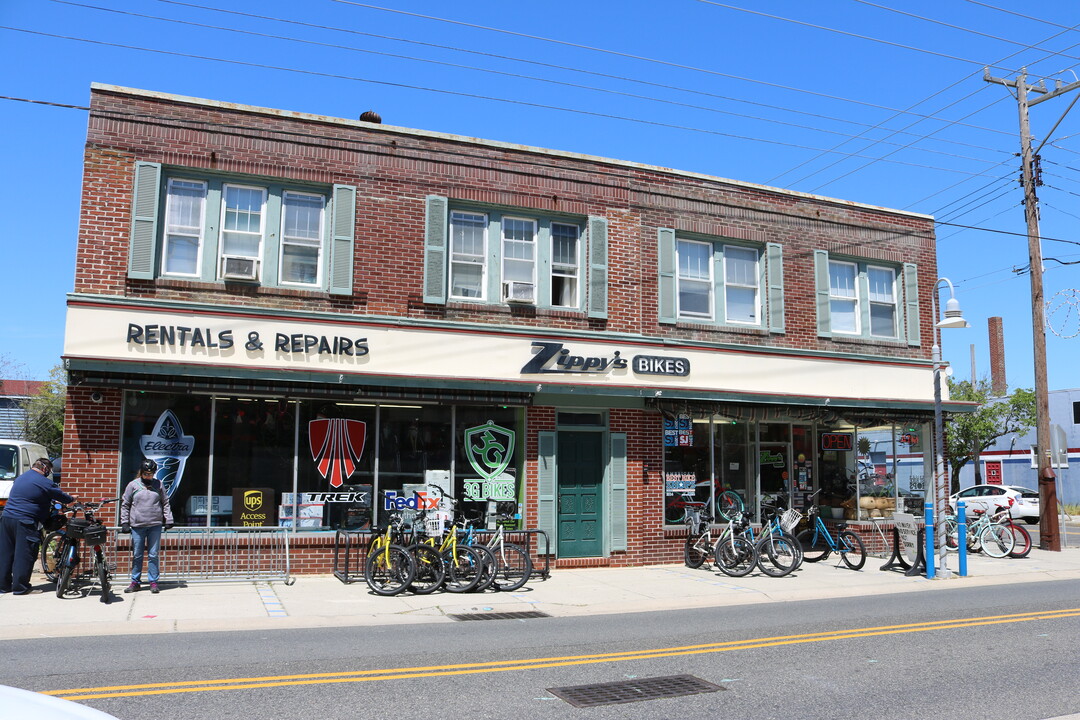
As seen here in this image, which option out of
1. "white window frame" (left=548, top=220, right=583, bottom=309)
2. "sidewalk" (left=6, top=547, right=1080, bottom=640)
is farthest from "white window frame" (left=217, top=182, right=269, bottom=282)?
"white window frame" (left=548, top=220, right=583, bottom=309)

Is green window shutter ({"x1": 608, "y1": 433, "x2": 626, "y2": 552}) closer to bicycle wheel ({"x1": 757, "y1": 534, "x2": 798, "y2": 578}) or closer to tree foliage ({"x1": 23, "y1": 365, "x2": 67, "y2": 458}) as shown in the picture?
bicycle wheel ({"x1": 757, "y1": 534, "x2": 798, "y2": 578})

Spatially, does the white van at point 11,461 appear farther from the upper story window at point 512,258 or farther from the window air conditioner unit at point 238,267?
the upper story window at point 512,258

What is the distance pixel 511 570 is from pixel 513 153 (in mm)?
7441

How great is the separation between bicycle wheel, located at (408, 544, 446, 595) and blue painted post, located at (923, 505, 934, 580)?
27.6 ft

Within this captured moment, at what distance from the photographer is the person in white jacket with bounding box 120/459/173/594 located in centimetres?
1241

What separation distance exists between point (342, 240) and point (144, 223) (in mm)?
3028

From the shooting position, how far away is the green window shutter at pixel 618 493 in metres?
16.4

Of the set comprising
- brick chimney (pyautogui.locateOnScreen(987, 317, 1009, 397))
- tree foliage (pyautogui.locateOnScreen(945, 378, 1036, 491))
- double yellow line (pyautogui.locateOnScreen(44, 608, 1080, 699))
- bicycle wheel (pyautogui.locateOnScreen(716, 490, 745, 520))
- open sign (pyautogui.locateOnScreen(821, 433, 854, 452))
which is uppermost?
brick chimney (pyautogui.locateOnScreen(987, 317, 1009, 397))

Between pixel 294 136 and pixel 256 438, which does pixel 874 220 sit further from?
pixel 256 438

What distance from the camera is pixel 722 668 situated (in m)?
8.05

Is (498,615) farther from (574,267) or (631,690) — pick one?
(574,267)

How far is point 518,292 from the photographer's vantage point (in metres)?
16.2

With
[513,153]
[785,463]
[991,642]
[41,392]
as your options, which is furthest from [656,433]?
[41,392]

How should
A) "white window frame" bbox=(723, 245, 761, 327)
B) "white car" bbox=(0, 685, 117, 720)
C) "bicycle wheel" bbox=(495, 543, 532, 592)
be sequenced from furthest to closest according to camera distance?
"white window frame" bbox=(723, 245, 761, 327) → "bicycle wheel" bbox=(495, 543, 532, 592) → "white car" bbox=(0, 685, 117, 720)
